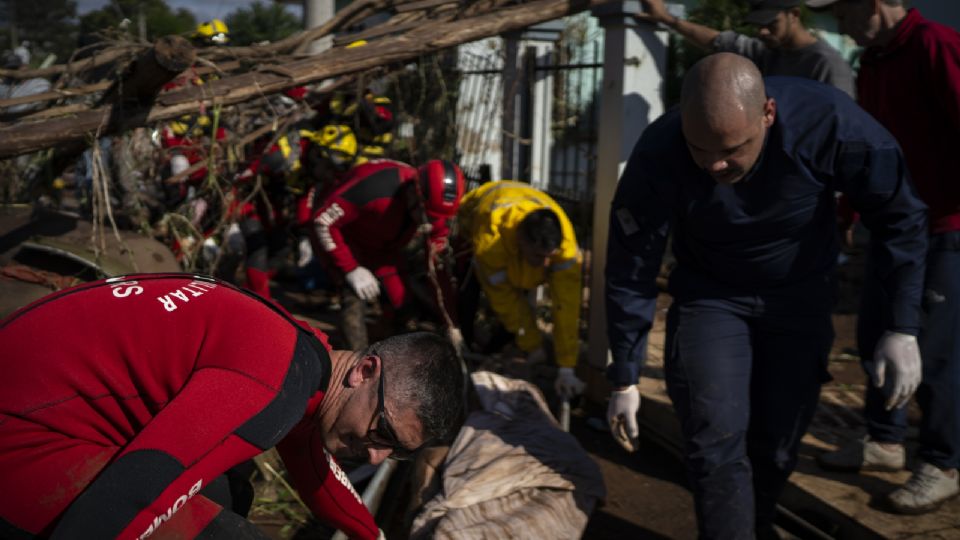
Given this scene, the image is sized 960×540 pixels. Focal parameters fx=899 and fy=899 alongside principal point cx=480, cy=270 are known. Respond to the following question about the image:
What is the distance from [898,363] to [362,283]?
3.00m

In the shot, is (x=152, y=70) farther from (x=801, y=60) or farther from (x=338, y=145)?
(x=801, y=60)

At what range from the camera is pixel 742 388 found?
2.99 meters

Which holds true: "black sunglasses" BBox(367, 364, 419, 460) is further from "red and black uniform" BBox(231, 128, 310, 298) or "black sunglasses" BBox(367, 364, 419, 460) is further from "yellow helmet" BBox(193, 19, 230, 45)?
"red and black uniform" BBox(231, 128, 310, 298)

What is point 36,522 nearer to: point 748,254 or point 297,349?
point 297,349

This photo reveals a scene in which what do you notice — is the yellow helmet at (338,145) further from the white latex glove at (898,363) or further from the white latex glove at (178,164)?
the white latex glove at (898,363)

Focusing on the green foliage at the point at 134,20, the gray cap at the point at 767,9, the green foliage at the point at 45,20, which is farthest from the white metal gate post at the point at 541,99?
the green foliage at the point at 45,20

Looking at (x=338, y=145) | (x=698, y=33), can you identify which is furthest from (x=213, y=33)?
(x=698, y=33)

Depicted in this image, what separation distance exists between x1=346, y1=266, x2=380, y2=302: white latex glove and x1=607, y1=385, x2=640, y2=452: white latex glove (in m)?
2.20

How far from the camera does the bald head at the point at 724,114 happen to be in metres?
2.57

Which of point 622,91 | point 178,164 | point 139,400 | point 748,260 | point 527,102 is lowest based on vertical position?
point 178,164

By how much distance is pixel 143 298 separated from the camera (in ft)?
6.15

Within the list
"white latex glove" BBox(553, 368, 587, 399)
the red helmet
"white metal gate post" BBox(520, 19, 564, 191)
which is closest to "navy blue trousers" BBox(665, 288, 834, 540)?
"white latex glove" BBox(553, 368, 587, 399)

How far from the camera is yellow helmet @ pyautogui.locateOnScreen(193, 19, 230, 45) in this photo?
4480 mm

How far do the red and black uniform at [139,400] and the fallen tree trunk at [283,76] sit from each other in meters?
1.98
